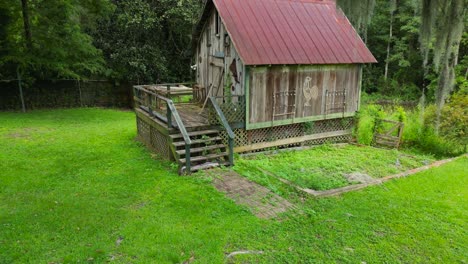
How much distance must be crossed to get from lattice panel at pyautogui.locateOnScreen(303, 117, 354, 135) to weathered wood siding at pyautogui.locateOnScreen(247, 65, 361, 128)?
296 millimetres

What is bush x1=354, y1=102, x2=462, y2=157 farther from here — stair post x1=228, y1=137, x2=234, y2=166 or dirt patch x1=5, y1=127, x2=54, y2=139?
dirt patch x1=5, y1=127, x2=54, y2=139

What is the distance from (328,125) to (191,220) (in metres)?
7.57

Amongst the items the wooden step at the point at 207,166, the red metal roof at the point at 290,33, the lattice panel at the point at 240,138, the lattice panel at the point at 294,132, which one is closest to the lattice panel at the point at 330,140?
the lattice panel at the point at 294,132

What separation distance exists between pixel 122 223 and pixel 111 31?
1713 centimetres

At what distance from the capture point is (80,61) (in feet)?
61.8

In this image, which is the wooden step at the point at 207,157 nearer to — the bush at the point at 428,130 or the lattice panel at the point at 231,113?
the lattice panel at the point at 231,113

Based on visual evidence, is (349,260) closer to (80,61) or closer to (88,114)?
(88,114)

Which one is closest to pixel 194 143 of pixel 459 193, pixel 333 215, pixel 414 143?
pixel 333 215

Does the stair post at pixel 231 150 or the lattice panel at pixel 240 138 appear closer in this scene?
the stair post at pixel 231 150

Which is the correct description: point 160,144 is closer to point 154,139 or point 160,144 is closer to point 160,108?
point 154,139

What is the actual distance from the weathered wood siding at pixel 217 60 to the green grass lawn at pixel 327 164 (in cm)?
236

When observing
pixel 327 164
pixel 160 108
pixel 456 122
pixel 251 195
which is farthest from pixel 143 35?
pixel 456 122

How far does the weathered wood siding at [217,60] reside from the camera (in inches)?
429

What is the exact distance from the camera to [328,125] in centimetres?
1258
